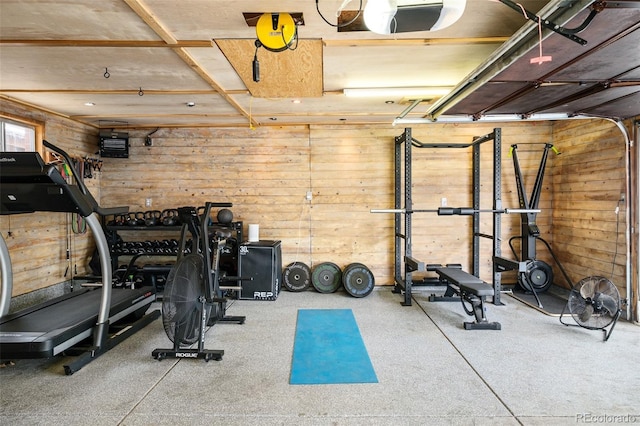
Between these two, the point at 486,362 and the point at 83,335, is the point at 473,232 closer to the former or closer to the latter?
the point at 486,362

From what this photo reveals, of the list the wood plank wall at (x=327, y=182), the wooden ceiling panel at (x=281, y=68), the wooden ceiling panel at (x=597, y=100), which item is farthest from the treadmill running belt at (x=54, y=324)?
the wooden ceiling panel at (x=597, y=100)

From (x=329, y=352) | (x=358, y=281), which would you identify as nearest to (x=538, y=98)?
(x=329, y=352)

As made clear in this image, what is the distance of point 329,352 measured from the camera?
10.6 ft

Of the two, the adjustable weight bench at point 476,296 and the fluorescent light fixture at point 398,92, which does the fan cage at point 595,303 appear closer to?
the adjustable weight bench at point 476,296

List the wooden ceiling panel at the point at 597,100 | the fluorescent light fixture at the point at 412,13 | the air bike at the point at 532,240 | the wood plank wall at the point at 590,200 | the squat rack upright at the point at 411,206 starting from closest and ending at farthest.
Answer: the fluorescent light fixture at the point at 412,13 → the wooden ceiling panel at the point at 597,100 → the wood plank wall at the point at 590,200 → the squat rack upright at the point at 411,206 → the air bike at the point at 532,240

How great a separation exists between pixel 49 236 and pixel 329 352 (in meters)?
4.18

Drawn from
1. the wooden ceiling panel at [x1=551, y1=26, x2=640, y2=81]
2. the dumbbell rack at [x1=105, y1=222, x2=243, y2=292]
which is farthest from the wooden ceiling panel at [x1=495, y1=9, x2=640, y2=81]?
the dumbbell rack at [x1=105, y1=222, x2=243, y2=292]

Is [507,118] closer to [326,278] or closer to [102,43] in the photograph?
[326,278]

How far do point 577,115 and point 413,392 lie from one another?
3.53m

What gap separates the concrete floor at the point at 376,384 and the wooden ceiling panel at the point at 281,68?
260cm

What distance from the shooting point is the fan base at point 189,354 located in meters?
3.06

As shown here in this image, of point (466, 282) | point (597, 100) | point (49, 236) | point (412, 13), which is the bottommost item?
point (466, 282)

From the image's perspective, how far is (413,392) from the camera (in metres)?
2.55

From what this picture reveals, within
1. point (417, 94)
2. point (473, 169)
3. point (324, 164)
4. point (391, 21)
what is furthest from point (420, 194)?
point (391, 21)
